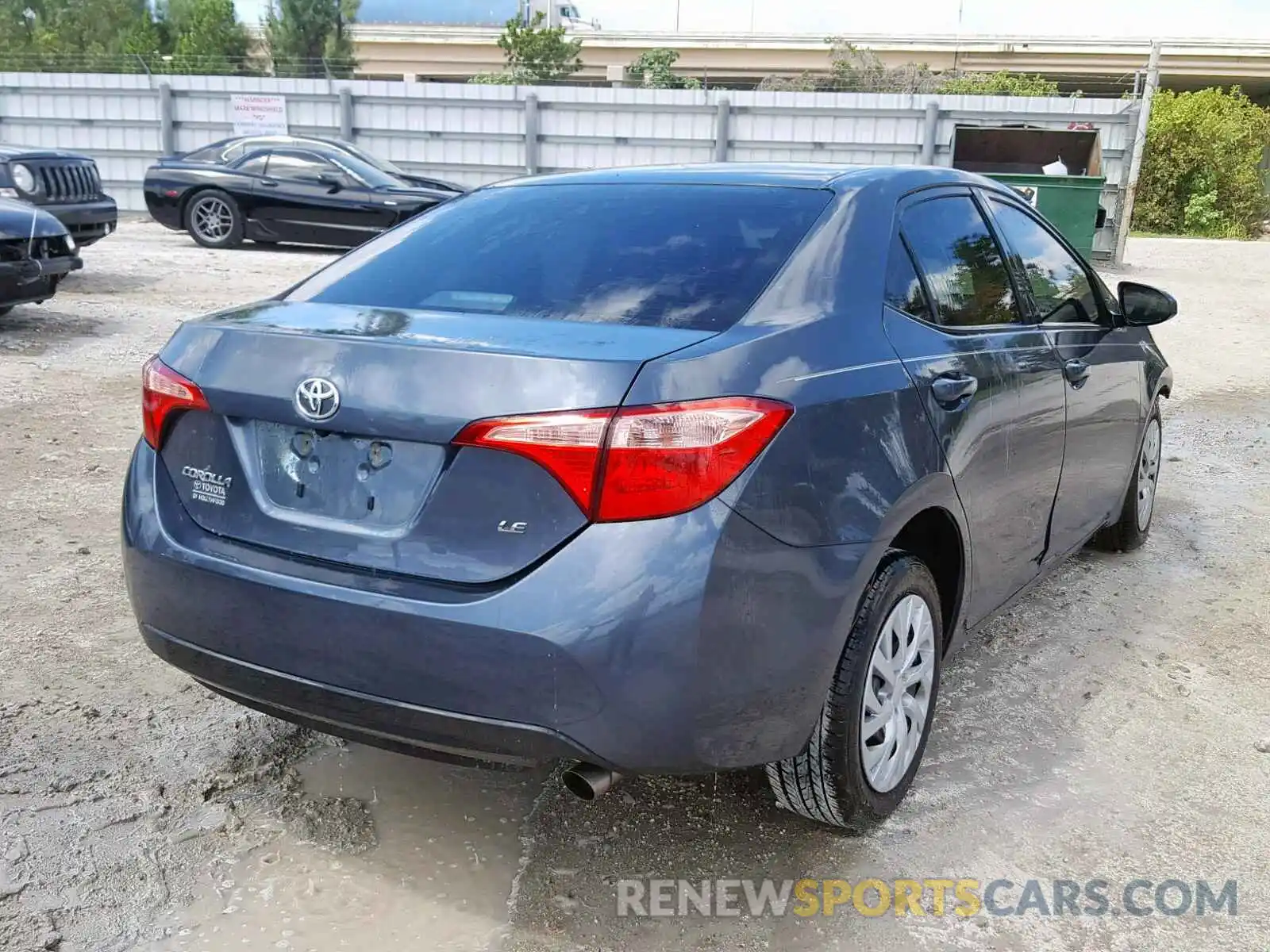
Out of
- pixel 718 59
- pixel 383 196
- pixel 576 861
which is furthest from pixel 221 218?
pixel 718 59

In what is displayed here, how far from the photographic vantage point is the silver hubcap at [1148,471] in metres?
4.88

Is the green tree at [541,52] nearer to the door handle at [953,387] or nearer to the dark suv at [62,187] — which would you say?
the dark suv at [62,187]

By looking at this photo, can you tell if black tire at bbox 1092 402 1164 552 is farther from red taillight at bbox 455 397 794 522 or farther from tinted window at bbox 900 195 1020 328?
red taillight at bbox 455 397 794 522

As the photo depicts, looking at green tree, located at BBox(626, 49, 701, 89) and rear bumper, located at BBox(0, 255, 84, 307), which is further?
green tree, located at BBox(626, 49, 701, 89)

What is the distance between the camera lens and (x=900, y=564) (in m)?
2.71

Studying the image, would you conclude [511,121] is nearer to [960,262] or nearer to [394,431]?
[960,262]

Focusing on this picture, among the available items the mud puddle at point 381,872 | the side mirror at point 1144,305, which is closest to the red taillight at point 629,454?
the mud puddle at point 381,872

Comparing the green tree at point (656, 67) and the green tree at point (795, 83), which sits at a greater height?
the green tree at point (656, 67)

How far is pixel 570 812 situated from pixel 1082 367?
2.18m

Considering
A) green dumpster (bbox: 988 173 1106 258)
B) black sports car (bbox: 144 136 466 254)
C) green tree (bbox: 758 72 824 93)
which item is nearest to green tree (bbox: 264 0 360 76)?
green tree (bbox: 758 72 824 93)

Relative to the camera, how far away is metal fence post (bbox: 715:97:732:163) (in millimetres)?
18828

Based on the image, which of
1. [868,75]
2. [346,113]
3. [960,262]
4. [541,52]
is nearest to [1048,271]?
[960,262]

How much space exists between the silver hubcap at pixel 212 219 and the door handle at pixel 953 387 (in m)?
13.5

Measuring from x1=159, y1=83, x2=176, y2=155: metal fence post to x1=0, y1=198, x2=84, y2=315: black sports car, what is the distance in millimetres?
12314
